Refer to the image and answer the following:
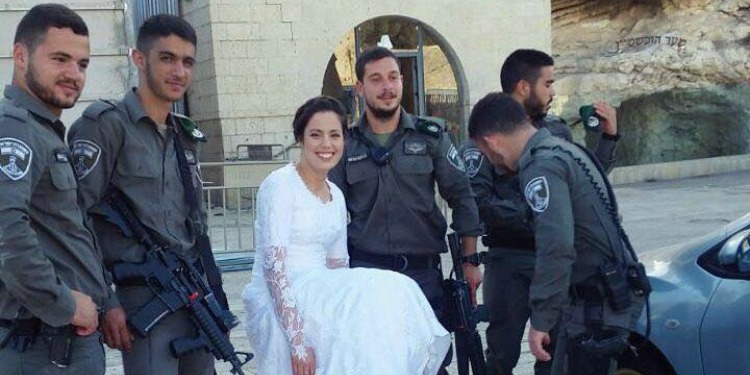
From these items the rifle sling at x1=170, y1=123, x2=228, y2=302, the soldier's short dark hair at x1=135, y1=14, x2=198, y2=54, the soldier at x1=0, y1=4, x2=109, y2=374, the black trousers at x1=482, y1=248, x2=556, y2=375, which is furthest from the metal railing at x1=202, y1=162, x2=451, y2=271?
the soldier at x1=0, y1=4, x2=109, y2=374

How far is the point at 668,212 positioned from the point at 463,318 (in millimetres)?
8789

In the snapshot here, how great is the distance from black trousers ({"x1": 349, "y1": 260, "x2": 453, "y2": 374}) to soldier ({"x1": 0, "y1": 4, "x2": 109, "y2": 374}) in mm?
1469

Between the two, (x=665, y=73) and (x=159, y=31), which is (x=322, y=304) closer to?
(x=159, y=31)

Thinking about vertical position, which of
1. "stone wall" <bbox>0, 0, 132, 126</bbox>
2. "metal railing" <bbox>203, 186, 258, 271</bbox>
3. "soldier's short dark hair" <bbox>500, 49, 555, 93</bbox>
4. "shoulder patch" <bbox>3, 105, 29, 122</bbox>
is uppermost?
"stone wall" <bbox>0, 0, 132, 126</bbox>

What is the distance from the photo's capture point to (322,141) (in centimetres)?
351

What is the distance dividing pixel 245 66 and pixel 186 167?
1090cm

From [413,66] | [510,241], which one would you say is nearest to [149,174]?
[510,241]

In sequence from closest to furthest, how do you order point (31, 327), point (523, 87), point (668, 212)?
1. point (31, 327)
2. point (523, 87)
3. point (668, 212)

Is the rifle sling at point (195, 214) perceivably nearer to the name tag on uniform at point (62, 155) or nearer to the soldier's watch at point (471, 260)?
the name tag on uniform at point (62, 155)

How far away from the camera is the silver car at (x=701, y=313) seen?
3475mm

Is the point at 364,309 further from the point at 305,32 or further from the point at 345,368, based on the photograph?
the point at 305,32

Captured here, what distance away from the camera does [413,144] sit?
4109 millimetres

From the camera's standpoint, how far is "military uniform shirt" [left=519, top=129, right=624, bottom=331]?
325 cm

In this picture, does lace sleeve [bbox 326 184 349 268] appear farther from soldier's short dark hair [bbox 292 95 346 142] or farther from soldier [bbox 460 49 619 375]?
soldier [bbox 460 49 619 375]
